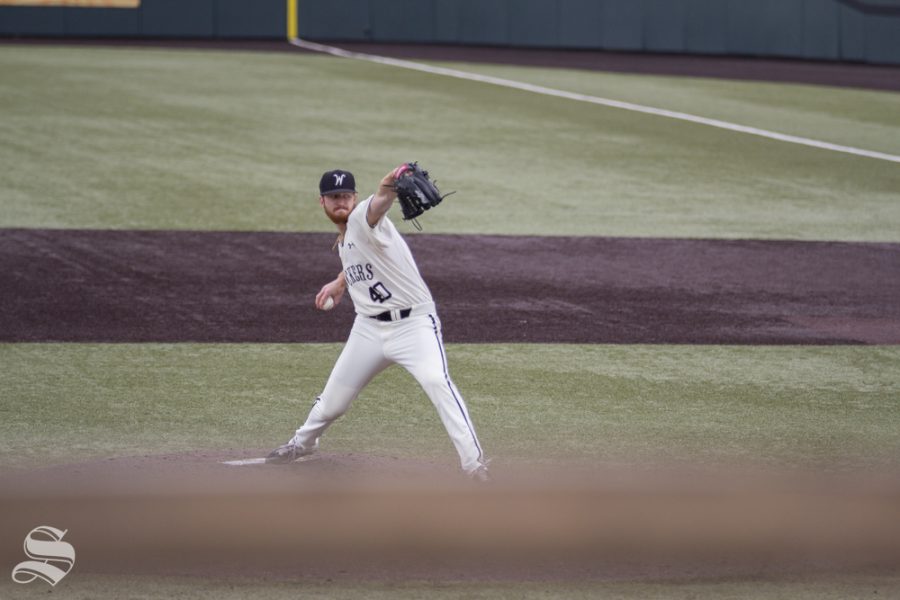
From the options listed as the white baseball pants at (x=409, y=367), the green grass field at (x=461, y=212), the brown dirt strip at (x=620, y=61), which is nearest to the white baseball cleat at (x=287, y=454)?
the white baseball pants at (x=409, y=367)

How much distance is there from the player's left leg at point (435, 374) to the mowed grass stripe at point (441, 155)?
753 centimetres

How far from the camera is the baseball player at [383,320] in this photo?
18.9 ft

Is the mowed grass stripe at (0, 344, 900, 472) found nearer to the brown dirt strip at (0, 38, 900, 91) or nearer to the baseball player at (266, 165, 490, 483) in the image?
the baseball player at (266, 165, 490, 483)

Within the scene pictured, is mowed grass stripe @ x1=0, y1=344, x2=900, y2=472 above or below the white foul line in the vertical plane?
below

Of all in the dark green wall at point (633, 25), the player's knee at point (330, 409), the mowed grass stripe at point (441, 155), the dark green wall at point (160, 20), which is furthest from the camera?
the dark green wall at point (160, 20)

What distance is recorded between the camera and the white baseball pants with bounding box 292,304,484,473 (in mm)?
5773

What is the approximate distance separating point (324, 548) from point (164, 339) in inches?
227

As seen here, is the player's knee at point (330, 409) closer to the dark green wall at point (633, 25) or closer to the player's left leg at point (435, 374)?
the player's left leg at point (435, 374)

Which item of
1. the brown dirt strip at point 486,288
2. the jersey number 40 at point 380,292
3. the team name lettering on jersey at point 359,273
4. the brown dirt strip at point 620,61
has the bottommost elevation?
the brown dirt strip at point 486,288

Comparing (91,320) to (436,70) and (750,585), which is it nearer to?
(750,585)

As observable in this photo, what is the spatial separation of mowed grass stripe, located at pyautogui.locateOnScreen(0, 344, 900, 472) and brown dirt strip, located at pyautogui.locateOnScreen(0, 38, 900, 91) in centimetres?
1939

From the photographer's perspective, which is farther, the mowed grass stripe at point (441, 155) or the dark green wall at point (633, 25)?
the dark green wall at point (633, 25)

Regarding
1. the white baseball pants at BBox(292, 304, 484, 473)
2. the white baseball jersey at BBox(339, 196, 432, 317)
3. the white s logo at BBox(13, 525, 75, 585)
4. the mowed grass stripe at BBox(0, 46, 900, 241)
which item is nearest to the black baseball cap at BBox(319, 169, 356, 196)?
the white baseball jersey at BBox(339, 196, 432, 317)

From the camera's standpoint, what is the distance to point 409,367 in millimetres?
5898
